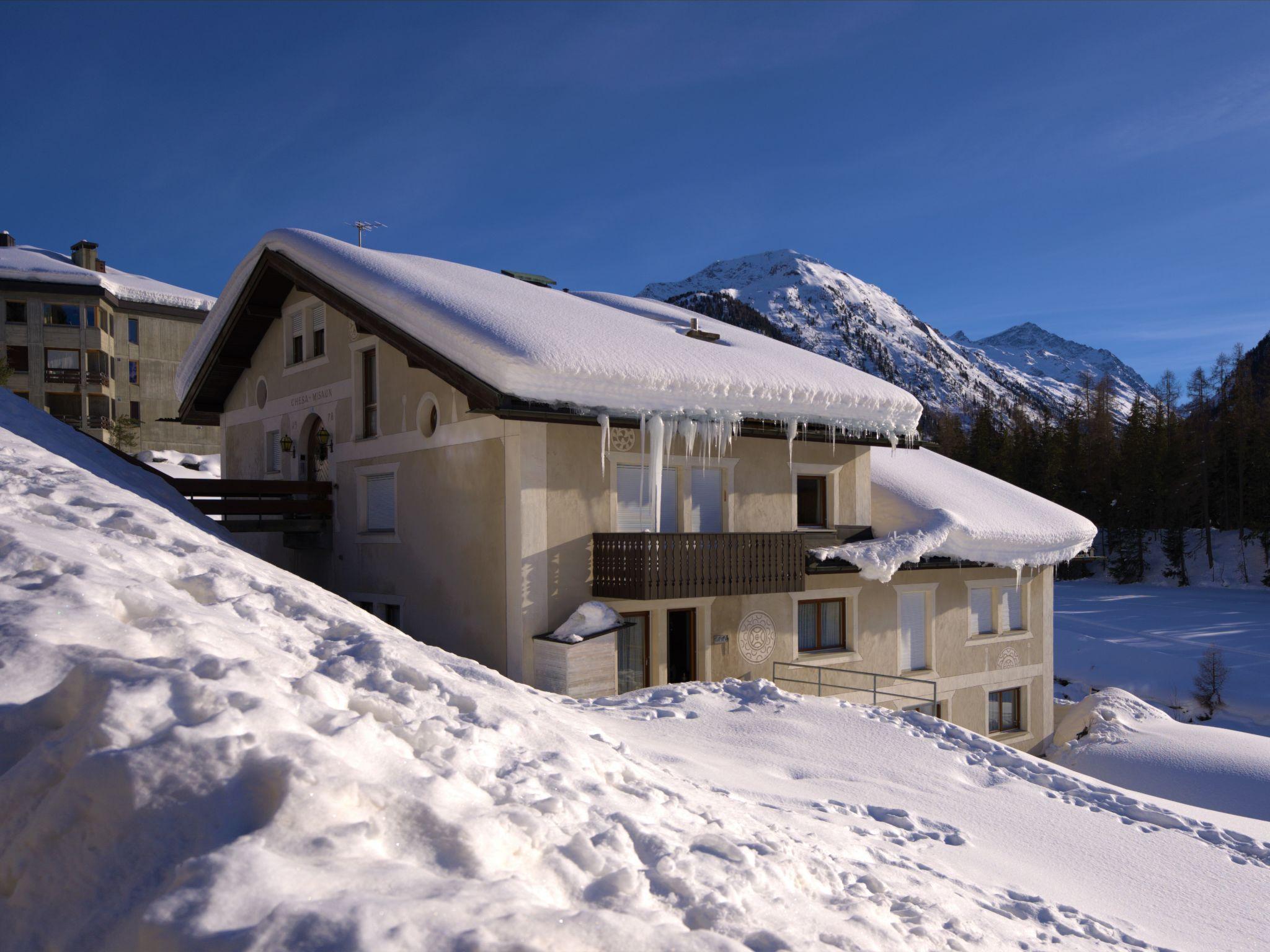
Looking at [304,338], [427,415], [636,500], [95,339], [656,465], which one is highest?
[95,339]

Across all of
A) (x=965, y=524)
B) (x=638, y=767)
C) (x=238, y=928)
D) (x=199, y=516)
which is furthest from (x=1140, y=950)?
(x=965, y=524)

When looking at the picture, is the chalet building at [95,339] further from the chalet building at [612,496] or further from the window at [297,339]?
the chalet building at [612,496]

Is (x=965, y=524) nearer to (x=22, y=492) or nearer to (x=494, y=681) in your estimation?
(x=494, y=681)

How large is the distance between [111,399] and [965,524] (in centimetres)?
4205

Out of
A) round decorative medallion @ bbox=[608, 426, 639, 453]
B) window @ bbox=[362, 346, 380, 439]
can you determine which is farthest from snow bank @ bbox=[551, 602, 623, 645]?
window @ bbox=[362, 346, 380, 439]

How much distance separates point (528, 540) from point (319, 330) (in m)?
7.96

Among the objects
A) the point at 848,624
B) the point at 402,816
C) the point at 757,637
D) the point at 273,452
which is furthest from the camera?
the point at 273,452

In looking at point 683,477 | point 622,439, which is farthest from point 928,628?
point 622,439

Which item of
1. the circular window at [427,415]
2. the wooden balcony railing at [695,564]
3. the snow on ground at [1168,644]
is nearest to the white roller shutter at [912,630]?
the wooden balcony railing at [695,564]

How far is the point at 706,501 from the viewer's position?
16.2 m

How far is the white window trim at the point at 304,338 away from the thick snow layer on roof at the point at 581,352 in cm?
115

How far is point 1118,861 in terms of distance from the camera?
7043 millimetres

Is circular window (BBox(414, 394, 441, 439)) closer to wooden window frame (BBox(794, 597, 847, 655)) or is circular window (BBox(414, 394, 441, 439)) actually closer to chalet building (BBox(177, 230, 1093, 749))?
chalet building (BBox(177, 230, 1093, 749))

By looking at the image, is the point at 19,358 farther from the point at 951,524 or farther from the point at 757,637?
the point at 951,524
